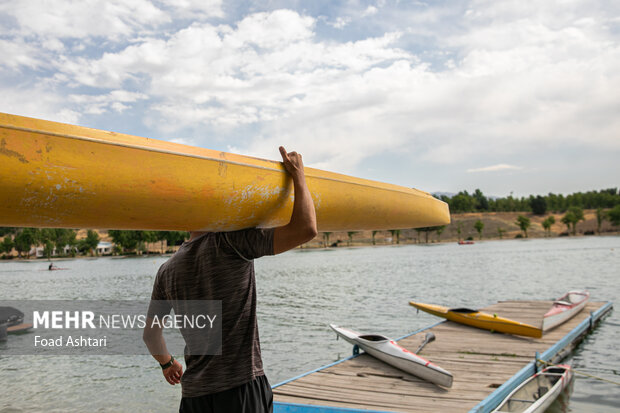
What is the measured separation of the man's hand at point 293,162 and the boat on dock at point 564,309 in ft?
36.3

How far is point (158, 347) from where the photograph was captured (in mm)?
2768

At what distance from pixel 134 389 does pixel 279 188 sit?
10.8 m

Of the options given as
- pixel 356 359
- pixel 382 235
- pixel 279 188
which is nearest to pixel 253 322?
pixel 279 188

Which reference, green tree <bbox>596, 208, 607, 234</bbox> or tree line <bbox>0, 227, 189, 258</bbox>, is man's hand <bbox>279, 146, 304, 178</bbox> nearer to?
tree line <bbox>0, 227, 189, 258</bbox>

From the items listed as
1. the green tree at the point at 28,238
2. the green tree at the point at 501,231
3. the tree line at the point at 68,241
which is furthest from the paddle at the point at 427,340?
Result: the green tree at the point at 501,231

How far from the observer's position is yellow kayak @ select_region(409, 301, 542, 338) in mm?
10328

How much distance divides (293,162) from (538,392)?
22.6ft

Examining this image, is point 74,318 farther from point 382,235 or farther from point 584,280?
point 382,235

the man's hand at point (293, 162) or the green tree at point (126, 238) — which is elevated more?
the man's hand at point (293, 162)

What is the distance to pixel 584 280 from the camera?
31125mm

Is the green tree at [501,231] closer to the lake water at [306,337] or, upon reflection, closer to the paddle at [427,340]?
the lake water at [306,337]

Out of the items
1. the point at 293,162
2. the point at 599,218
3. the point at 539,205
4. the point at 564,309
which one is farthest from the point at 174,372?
the point at 539,205

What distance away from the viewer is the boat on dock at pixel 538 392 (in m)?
6.47

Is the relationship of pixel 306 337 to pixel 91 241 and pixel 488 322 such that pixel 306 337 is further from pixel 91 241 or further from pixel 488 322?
pixel 91 241
